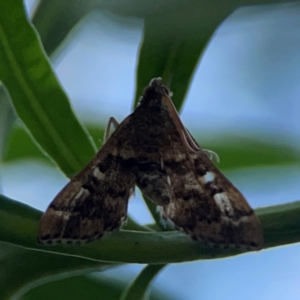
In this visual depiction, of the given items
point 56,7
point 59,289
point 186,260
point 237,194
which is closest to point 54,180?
point 59,289

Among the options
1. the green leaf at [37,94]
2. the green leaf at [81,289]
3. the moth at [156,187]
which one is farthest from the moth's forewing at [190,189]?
the green leaf at [81,289]

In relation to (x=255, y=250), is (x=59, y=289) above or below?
below

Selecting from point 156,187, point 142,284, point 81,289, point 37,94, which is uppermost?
point 37,94

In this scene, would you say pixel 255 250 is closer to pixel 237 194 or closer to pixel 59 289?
pixel 237 194

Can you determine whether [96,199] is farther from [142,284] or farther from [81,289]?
[81,289]

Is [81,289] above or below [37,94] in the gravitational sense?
below

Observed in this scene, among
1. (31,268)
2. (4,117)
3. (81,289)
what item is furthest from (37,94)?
(81,289)

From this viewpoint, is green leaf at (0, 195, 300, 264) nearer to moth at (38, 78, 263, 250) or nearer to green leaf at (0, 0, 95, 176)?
moth at (38, 78, 263, 250)
